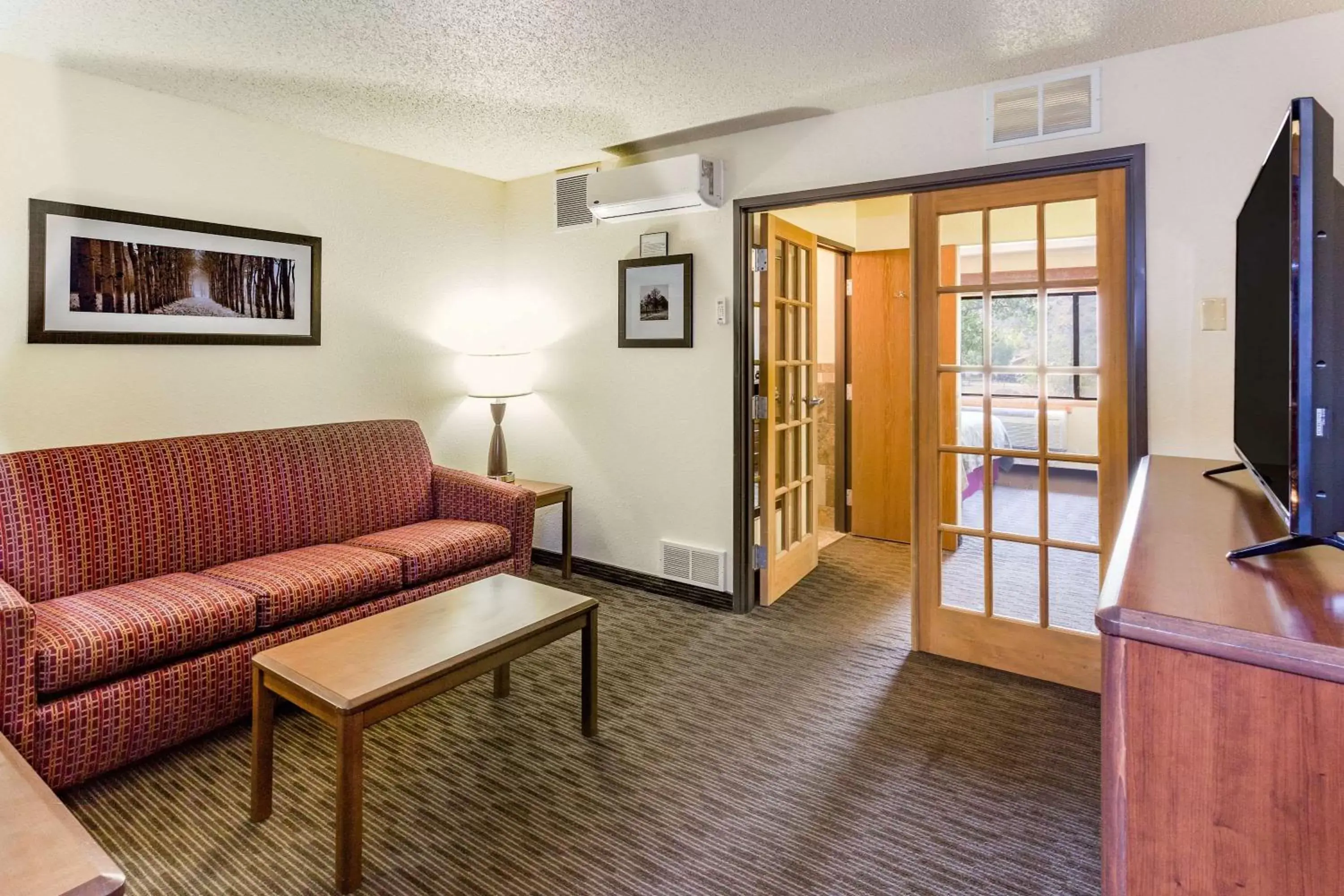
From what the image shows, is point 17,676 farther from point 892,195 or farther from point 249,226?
point 892,195

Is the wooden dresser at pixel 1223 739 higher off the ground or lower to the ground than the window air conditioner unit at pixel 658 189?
lower

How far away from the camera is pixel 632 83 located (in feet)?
9.09

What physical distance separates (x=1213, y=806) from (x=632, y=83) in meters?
2.81

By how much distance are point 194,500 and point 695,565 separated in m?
2.24

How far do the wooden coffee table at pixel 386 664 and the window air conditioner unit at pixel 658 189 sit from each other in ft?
6.53

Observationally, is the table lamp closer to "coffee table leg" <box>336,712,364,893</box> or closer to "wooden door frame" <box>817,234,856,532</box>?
"wooden door frame" <box>817,234,856,532</box>

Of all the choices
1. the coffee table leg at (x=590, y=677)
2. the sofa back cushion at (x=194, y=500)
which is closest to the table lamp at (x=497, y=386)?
the sofa back cushion at (x=194, y=500)

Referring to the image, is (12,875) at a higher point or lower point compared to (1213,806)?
lower

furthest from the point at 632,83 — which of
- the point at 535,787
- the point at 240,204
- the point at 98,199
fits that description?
the point at 535,787

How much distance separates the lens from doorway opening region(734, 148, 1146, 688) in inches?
102

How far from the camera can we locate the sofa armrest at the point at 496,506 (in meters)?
3.41

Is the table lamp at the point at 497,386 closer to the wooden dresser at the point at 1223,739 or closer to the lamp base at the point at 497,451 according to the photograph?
the lamp base at the point at 497,451

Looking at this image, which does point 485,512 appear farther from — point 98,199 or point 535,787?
point 98,199

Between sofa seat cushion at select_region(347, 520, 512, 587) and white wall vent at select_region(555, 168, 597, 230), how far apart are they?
174 cm
